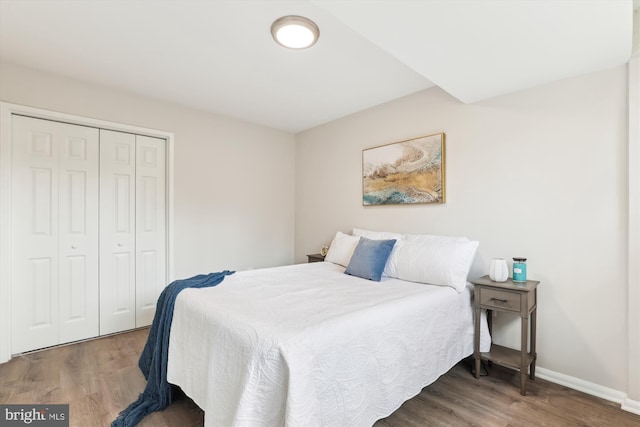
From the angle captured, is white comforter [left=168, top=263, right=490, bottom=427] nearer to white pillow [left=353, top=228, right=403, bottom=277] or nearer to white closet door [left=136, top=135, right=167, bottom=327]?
white pillow [left=353, top=228, right=403, bottom=277]

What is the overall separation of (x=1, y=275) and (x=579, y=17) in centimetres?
429

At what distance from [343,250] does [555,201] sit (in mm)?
1797

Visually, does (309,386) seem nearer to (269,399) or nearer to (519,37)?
(269,399)

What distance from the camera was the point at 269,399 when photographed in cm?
124

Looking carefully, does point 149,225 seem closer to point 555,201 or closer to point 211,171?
point 211,171

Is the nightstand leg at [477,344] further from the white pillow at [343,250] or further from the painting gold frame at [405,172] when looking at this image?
the white pillow at [343,250]

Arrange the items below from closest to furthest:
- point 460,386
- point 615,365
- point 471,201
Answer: point 615,365, point 460,386, point 471,201

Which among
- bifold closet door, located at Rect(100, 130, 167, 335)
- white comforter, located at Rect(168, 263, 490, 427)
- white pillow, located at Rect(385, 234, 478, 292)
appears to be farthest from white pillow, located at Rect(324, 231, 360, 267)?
bifold closet door, located at Rect(100, 130, 167, 335)

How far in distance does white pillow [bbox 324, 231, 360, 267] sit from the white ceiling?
1.50 m

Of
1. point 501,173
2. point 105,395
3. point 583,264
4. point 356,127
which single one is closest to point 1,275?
point 105,395

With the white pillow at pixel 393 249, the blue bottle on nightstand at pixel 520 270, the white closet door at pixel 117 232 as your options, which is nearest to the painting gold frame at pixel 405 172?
the white pillow at pixel 393 249

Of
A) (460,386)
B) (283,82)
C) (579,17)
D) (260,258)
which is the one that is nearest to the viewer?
(579,17)

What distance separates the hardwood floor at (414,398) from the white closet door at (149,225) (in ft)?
2.66

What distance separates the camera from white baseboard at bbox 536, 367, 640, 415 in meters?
1.87
